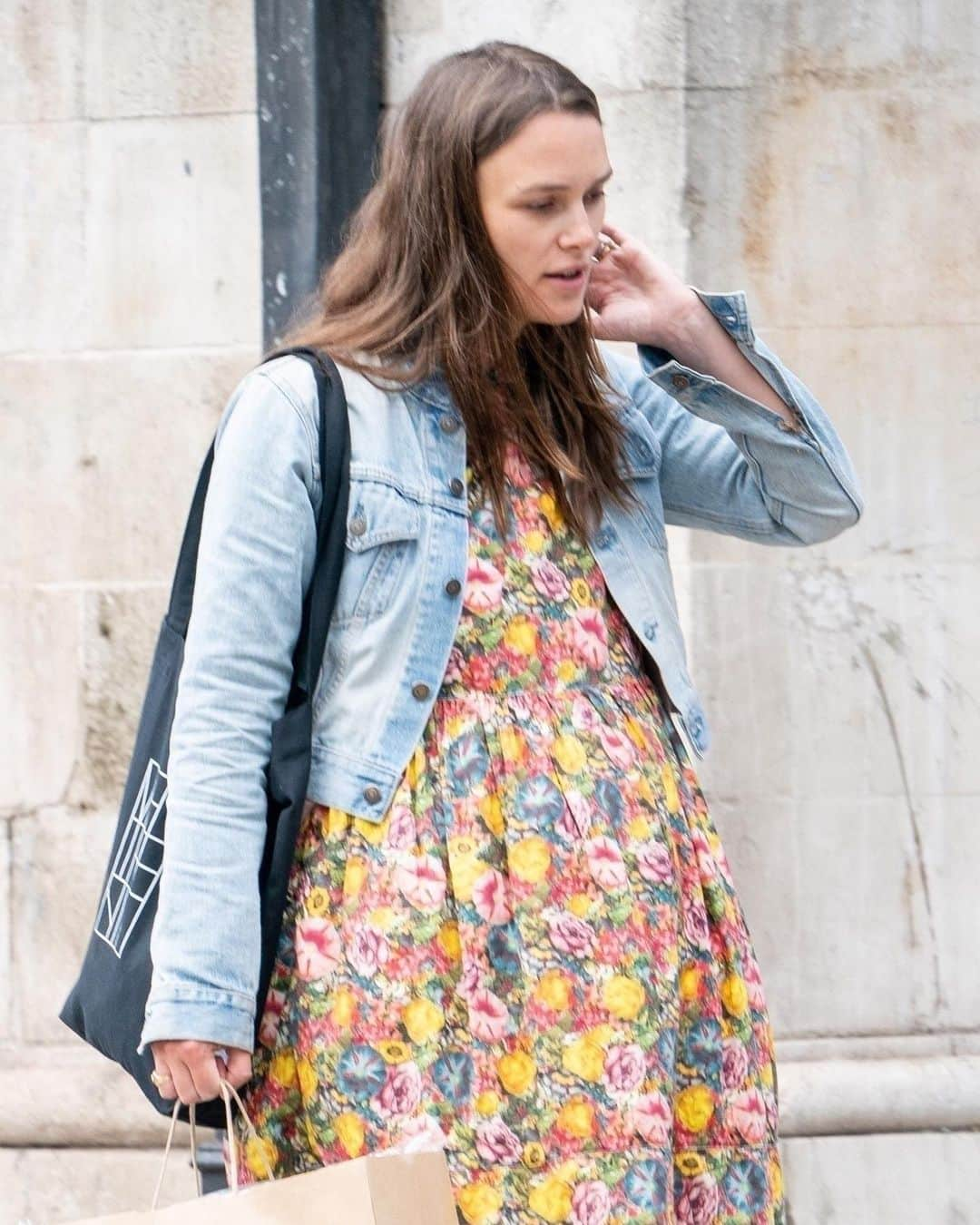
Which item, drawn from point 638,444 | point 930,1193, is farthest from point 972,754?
point 638,444

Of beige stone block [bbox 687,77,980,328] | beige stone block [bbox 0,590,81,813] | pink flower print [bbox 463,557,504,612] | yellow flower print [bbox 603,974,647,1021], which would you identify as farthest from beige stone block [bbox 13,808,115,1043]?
yellow flower print [bbox 603,974,647,1021]

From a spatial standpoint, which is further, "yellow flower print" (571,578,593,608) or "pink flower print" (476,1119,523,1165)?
"yellow flower print" (571,578,593,608)

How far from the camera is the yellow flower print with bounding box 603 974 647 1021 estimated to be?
2031mm

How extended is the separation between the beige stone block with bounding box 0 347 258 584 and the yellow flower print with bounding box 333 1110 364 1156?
6.02 ft

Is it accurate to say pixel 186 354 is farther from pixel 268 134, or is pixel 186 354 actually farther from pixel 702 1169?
pixel 702 1169

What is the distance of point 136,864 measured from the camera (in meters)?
2.13

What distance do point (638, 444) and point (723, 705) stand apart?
4.10ft

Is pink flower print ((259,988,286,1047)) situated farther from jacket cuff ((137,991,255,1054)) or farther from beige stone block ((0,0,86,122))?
beige stone block ((0,0,86,122))

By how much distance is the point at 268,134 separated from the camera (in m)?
3.39

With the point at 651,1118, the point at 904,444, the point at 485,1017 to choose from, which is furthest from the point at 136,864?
the point at 904,444

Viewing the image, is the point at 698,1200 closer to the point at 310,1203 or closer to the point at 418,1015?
the point at 418,1015

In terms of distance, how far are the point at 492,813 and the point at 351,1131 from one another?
0.38m

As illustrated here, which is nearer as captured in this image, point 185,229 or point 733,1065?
point 733,1065

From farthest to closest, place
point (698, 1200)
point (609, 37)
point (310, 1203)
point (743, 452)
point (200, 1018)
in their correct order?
point (609, 37) → point (743, 452) → point (698, 1200) → point (200, 1018) → point (310, 1203)
